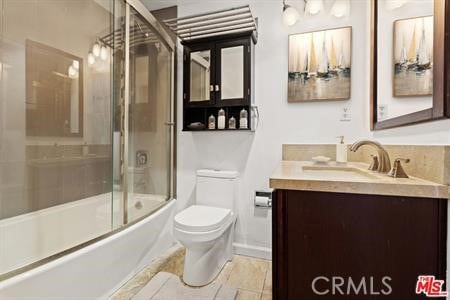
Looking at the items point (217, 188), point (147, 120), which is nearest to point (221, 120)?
point (217, 188)

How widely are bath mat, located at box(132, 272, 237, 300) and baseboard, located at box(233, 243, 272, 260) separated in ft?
1.64

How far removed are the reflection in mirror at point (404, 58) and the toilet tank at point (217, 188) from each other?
114 centimetres

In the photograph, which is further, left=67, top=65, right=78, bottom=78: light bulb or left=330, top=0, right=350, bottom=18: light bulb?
left=67, top=65, right=78, bottom=78: light bulb

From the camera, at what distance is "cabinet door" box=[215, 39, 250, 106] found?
184 centimetres

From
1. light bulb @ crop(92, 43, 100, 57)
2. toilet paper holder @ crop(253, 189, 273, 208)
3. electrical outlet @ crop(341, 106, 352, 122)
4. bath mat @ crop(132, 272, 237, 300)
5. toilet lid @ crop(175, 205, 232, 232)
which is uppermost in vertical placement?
light bulb @ crop(92, 43, 100, 57)

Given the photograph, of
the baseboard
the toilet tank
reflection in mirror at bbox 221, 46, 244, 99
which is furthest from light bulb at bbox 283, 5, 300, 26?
the baseboard

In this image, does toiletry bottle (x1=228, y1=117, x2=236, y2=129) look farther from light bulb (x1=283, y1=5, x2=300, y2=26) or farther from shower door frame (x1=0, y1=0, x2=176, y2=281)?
light bulb (x1=283, y1=5, x2=300, y2=26)

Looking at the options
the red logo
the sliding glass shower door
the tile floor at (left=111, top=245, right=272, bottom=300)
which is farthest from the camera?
the sliding glass shower door

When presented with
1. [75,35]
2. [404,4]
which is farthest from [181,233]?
[75,35]

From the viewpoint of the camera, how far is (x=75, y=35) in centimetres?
187

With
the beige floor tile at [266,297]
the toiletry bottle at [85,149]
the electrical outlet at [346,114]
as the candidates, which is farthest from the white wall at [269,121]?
the toiletry bottle at [85,149]

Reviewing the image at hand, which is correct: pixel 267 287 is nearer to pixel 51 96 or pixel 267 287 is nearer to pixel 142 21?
pixel 51 96

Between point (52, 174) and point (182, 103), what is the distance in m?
1.16

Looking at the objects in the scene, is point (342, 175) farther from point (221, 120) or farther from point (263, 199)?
point (221, 120)
